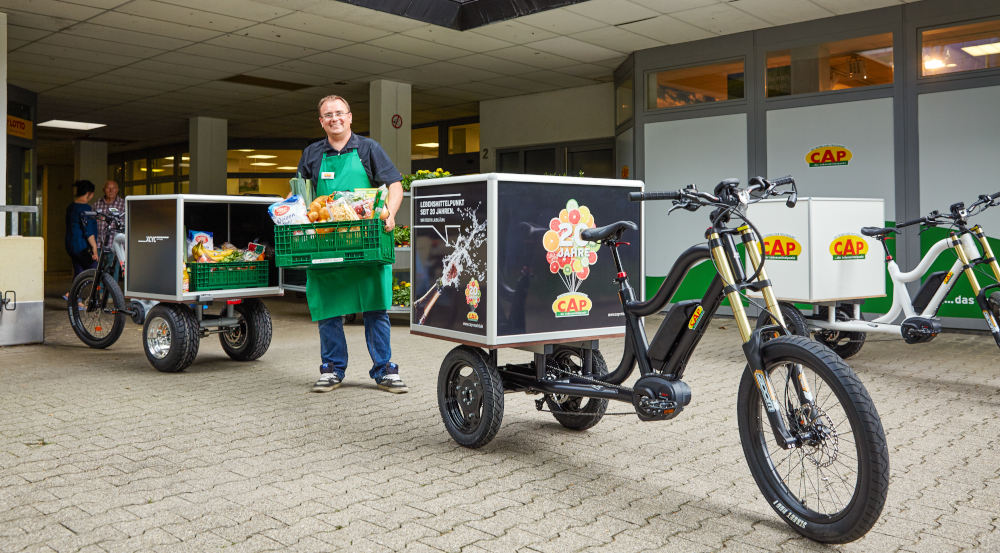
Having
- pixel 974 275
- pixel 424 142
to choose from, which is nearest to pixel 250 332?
pixel 974 275

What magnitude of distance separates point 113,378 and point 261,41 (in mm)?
6112

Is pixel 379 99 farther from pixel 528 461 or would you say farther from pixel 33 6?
pixel 528 461

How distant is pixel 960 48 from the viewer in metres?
8.51

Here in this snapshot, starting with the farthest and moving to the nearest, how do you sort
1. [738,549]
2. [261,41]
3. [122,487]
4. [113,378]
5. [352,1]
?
[261,41] → [352,1] → [113,378] → [122,487] → [738,549]

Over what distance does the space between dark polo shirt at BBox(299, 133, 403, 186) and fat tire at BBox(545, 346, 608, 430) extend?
1.61 metres

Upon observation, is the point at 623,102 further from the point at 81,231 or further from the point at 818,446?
the point at 818,446

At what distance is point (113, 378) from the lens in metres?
5.47

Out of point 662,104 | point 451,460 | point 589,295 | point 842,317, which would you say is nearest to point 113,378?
point 451,460

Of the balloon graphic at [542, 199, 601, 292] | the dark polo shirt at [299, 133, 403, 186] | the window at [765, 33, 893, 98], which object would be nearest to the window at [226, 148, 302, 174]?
the window at [765, 33, 893, 98]

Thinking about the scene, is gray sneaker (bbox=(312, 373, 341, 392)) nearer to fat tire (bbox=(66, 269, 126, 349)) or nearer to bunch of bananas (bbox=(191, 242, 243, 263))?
bunch of bananas (bbox=(191, 242, 243, 263))

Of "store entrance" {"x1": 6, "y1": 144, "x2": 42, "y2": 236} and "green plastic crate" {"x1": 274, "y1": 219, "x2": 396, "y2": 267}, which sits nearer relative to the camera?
"green plastic crate" {"x1": 274, "y1": 219, "x2": 396, "y2": 267}

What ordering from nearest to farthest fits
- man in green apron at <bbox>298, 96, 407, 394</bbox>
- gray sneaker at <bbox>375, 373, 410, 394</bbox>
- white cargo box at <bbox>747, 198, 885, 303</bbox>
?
man in green apron at <bbox>298, 96, 407, 394</bbox> < gray sneaker at <bbox>375, 373, 410, 394</bbox> < white cargo box at <bbox>747, 198, 885, 303</bbox>

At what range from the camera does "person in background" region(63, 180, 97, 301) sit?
33.2 feet

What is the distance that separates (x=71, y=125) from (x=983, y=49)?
1736 cm
